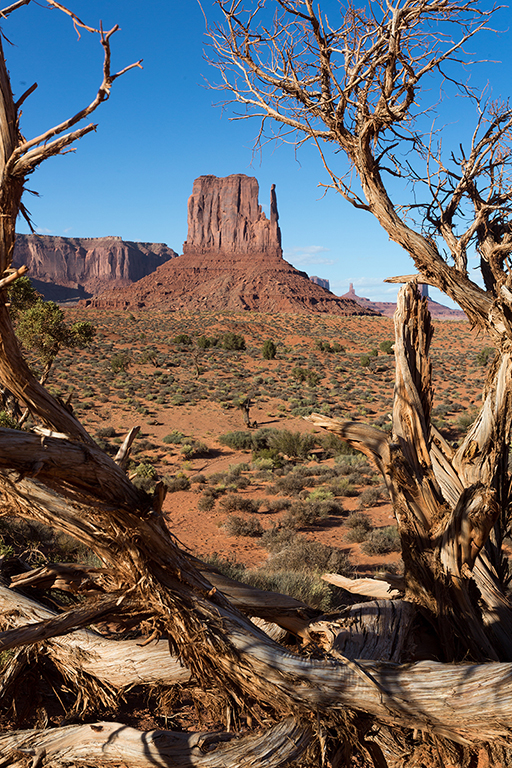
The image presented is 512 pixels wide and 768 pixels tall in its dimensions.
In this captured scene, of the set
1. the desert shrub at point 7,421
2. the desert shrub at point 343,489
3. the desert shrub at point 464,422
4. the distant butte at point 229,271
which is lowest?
the desert shrub at point 343,489

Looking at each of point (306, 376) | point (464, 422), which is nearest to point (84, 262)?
point (306, 376)

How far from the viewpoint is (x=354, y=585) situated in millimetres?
3734

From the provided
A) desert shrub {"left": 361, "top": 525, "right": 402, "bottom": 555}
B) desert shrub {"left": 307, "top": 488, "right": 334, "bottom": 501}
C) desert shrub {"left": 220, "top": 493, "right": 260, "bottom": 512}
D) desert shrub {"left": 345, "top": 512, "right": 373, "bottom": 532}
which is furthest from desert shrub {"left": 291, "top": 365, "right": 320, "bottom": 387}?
desert shrub {"left": 361, "top": 525, "right": 402, "bottom": 555}

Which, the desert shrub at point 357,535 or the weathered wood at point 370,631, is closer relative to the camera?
the weathered wood at point 370,631

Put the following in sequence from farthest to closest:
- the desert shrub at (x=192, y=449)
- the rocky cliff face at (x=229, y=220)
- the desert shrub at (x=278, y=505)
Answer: the rocky cliff face at (x=229, y=220) → the desert shrub at (x=192, y=449) → the desert shrub at (x=278, y=505)

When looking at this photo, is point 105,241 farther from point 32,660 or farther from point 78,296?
point 32,660

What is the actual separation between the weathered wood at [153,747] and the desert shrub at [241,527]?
704cm

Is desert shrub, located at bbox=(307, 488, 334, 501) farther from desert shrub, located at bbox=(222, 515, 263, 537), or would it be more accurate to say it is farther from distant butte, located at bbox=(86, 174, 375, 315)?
distant butte, located at bbox=(86, 174, 375, 315)

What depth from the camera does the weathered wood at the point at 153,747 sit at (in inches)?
99.4

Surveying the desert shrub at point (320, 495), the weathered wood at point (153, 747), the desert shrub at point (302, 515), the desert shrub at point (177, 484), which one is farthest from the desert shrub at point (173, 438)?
the weathered wood at point (153, 747)

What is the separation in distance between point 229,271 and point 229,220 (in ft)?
73.3

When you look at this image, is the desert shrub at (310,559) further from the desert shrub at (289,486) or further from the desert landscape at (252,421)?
the desert shrub at (289,486)

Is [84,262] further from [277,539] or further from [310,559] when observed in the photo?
[310,559]

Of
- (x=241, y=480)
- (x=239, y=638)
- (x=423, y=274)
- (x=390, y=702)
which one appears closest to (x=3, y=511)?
(x=239, y=638)
